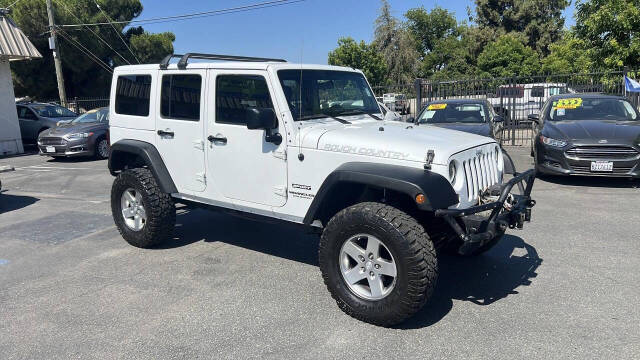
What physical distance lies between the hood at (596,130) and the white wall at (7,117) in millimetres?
16608

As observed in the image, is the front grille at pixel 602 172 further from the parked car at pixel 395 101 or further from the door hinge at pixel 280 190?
the parked car at pixel 395 101

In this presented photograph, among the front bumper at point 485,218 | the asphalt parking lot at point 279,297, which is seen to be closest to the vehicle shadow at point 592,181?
the asphalt parking lot at point 279,297

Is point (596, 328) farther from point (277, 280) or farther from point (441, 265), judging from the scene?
point (277, 280)

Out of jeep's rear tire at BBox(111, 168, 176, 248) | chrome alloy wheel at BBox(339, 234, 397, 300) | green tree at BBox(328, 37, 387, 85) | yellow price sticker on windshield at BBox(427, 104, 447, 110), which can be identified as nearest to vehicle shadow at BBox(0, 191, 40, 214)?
jeep's rear tire at BBox(111, 168, 176, 248)

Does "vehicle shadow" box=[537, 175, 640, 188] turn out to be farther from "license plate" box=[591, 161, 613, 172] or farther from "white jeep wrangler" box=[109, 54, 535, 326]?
"white jeep wrangler" box=[109, 54, 535, 326]

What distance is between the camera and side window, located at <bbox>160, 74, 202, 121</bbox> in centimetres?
486

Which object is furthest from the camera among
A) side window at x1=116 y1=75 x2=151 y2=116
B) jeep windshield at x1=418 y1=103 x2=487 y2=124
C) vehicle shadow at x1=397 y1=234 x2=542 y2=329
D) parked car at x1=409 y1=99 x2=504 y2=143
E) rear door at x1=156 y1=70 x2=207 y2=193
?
jeep windshield at x1=418 y1=103 x2=487 y2=124

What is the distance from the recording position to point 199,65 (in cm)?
486

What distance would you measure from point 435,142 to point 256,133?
5.19 feet

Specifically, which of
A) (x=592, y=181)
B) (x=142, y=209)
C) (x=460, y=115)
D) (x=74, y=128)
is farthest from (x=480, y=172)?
(x=74, y=128)

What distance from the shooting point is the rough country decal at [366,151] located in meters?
3.64

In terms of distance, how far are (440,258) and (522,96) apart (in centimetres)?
1328

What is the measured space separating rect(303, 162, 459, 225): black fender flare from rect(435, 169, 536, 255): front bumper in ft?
0.32

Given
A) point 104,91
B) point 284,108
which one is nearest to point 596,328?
point 284,108
